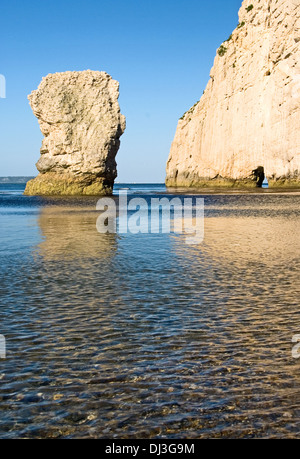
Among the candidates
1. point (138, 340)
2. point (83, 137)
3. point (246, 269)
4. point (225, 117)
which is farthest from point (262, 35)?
point (138, 340)

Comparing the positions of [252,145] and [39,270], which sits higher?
[252,145]

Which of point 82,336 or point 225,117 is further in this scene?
point 225,117

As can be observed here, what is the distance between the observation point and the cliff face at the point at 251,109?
190 feet

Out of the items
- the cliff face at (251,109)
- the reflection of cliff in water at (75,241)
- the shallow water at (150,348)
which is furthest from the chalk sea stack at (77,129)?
the shallow water at (150,348)

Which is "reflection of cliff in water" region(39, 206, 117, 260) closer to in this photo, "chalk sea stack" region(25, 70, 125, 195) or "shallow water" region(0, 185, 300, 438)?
"shallow water" region(0, 185, 300, 438)

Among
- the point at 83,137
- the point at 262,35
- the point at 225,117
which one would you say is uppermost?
the point at 262,35

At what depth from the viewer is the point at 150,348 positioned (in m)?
5.49

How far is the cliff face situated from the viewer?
58000mm

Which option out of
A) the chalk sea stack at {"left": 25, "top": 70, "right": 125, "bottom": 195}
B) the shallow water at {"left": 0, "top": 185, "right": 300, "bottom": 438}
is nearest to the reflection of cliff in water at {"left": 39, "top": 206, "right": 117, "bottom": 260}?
the shallow water at {"left": 0, "top": 185, "right": 300, "bottom": 438}

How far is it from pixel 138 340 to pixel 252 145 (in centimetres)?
6636

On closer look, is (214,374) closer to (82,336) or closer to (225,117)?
(82,336)

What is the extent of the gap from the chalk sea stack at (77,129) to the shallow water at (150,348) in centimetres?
4396
